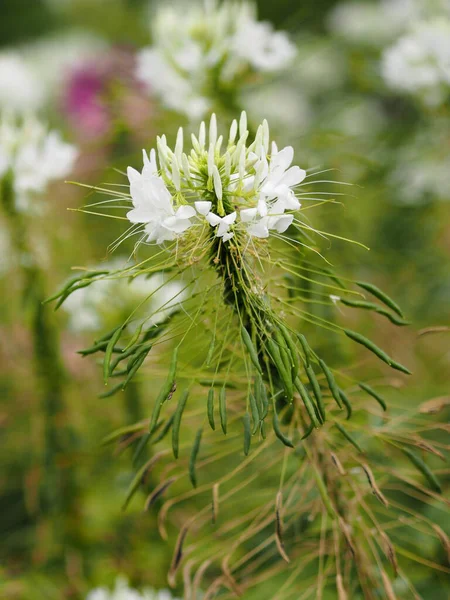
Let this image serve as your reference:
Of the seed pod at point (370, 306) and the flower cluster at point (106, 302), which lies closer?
the seed pod at point (370, 306)

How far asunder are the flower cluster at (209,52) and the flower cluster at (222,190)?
Result: 39 cm

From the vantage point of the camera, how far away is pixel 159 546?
802mm

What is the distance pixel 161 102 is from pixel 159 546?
0.64 metres

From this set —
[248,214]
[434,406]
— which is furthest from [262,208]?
[434,406]

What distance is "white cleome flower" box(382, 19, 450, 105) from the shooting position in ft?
2.73

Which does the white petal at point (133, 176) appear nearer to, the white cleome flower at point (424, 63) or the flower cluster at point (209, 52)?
the flower cluster at point (209, 52)

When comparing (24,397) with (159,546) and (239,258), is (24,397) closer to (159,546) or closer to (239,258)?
(159,546)

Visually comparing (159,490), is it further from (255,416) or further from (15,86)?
(15,86)

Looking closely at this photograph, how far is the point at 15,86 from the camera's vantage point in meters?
1.58

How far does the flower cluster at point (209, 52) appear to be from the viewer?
74 centimetres

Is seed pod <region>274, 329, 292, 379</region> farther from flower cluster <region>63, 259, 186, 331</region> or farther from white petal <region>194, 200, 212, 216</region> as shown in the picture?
flower cluster <region>63, 259, 186, 331</region>

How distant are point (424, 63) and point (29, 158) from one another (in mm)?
594

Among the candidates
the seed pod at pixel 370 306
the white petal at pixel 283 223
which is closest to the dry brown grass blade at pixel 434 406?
the seed pod at pixel 370 306

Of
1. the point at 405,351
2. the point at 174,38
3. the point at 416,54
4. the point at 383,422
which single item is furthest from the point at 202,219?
the point at 405,351
